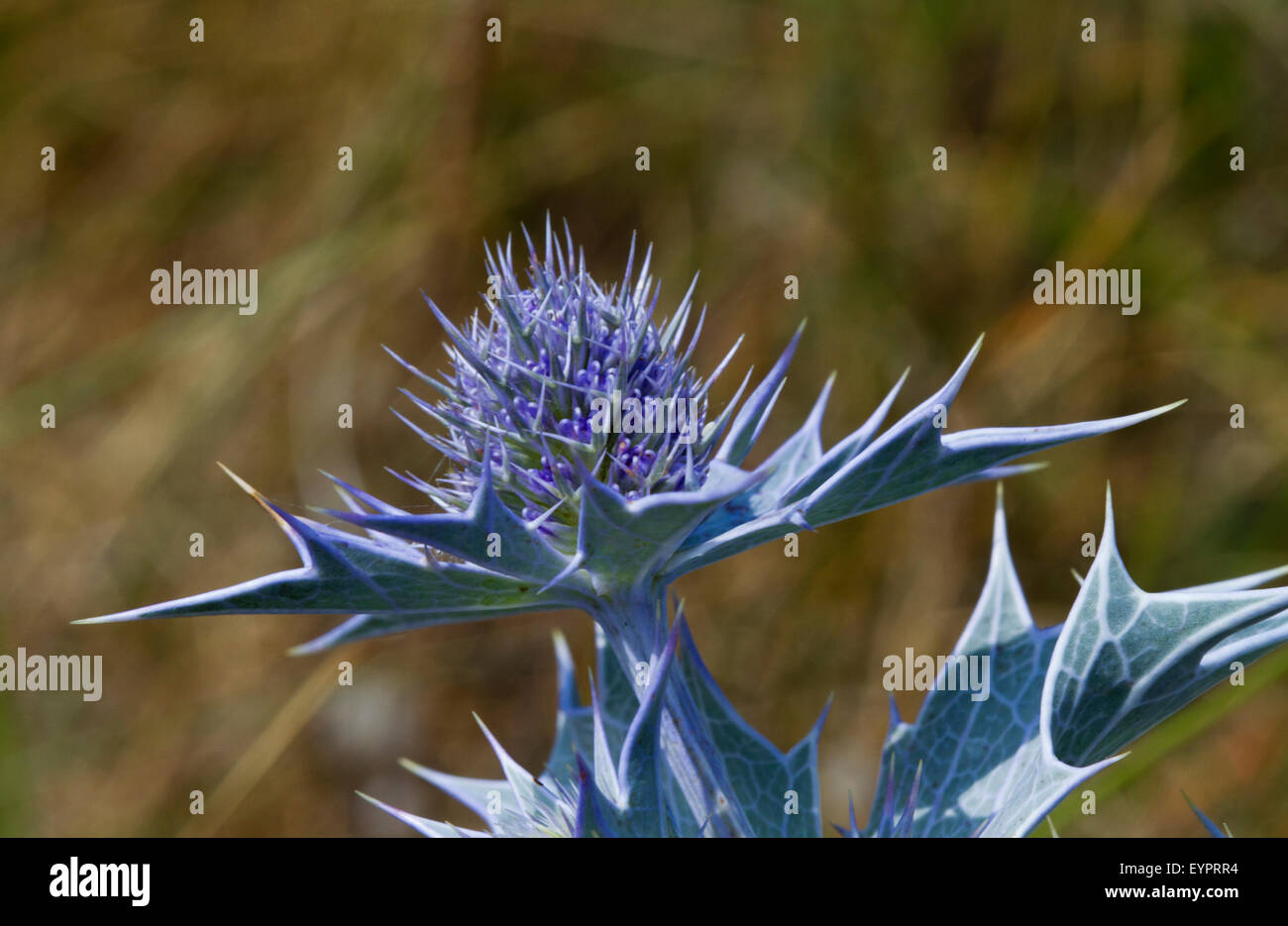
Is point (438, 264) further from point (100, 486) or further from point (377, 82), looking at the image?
point (100, 486)

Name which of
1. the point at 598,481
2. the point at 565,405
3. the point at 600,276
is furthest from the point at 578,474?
the point at 600,276

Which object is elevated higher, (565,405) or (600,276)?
(600,276)

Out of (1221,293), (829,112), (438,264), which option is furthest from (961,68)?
(438,264)

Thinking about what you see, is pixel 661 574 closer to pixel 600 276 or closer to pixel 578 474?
pixel 578 474

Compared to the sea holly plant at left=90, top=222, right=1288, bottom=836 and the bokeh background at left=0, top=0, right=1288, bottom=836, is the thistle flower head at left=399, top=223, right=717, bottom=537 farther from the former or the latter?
the bokeh background at left=0, top=0, right=1288, bottom=836

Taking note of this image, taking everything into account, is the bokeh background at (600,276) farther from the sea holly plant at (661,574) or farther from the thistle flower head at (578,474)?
the thistle flower head at (578,474)

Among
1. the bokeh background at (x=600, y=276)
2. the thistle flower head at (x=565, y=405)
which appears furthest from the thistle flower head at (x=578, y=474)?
the bokeh background at (x=600, y=276)
